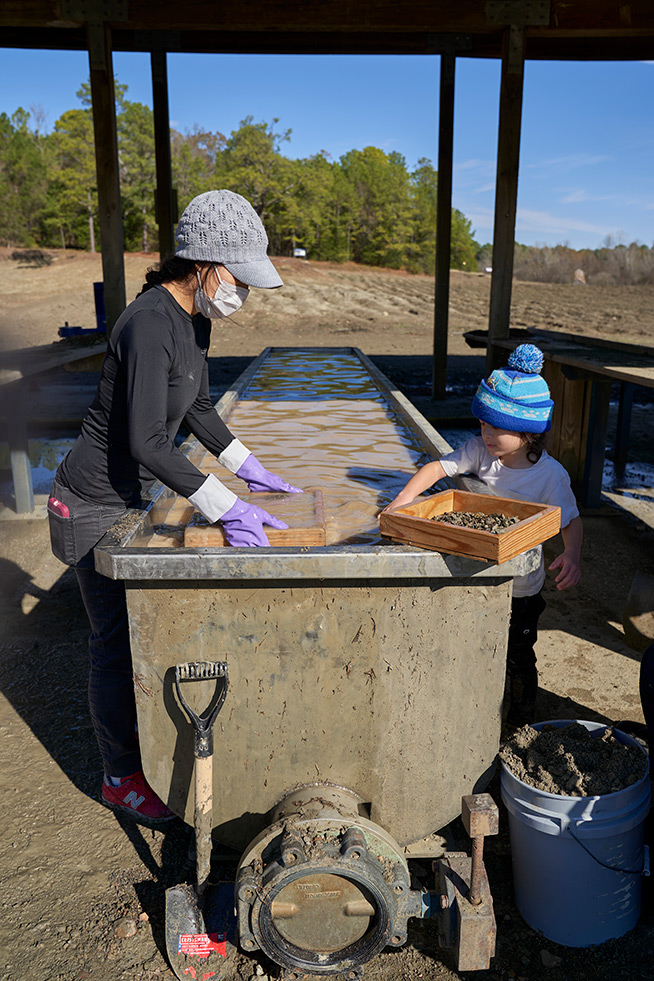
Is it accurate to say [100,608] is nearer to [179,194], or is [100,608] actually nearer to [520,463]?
[520,463]

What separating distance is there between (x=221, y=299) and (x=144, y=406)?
441 mm

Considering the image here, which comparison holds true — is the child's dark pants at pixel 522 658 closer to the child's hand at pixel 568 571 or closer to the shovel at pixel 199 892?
the child's hand at pixel 568 571

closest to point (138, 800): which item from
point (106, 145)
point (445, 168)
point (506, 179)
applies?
point (106, 145)

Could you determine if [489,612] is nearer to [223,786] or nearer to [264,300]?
[223,786]

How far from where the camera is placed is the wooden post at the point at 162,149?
27.0ft

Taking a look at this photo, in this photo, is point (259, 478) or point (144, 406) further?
point (259, 478)

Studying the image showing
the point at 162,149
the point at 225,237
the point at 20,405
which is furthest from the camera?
the point at 162,149

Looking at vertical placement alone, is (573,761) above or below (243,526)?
below

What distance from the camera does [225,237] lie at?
2199 mm

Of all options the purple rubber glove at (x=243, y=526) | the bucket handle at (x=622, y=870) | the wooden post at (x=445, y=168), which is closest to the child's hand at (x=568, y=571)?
the bucket handle at (x=622, y=870)

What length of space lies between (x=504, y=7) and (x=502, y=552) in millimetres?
6060

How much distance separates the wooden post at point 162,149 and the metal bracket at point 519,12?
361 centimetres

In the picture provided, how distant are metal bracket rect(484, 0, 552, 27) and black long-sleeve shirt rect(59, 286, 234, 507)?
5193mm

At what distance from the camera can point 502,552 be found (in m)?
1.81
